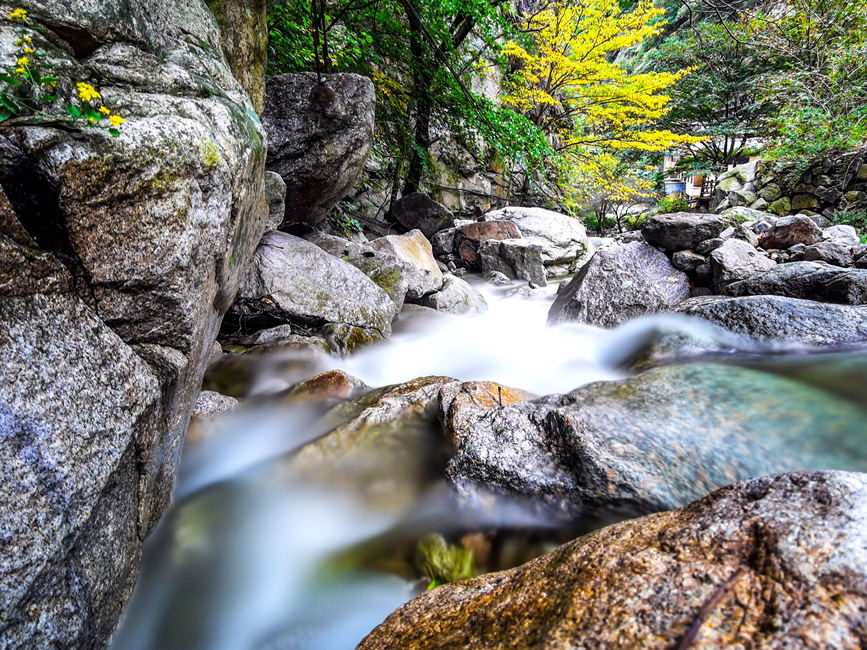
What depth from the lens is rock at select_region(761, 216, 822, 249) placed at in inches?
283

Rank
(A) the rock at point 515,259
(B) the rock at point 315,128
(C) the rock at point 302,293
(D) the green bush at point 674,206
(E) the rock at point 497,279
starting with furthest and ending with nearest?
(D) the green bush at point 674,206 → (A) the rock at point 515,259 → (E) the rock at point 497,279 → (B) the rock at point 315,128 → (C) the rock at point 302,293

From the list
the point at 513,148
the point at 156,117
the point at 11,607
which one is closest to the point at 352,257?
the point at 513,148

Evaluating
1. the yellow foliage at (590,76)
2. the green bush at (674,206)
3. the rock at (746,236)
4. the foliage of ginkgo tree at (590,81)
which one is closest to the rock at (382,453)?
the rock at (746,236)

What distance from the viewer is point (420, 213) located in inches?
Result: 446

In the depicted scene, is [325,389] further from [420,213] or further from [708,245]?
[420,213]

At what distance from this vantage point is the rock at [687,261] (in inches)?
262

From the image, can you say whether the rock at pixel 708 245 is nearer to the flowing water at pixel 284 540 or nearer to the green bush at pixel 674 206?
the flowing water at pixel 284 540

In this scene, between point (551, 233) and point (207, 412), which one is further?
point (551, 233)

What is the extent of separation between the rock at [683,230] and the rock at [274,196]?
6257 mm

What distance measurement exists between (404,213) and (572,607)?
36.8 ft

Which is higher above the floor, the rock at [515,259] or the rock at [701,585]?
the rock at [701,585]

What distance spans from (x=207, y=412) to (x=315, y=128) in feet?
14.0

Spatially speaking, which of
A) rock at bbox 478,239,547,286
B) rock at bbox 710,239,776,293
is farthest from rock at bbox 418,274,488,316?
rock at bbox 710,239,776,293

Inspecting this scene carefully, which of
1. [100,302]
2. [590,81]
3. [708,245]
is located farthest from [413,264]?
[590,81]
